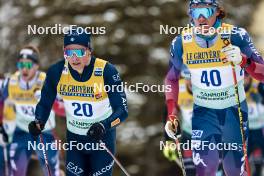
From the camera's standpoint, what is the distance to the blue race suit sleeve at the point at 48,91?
8.91 metres

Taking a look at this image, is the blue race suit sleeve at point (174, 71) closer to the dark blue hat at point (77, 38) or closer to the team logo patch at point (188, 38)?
the team logo patch at point (188, 38)

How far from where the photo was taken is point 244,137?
854 centimetres

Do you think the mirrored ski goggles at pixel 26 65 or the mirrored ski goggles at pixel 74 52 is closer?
the mirrored ski goggles at pixel 74 52

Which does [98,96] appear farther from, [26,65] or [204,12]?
[26,65]

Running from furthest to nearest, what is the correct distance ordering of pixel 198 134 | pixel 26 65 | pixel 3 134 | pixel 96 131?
pixel 26 65 → pixel 3 134 → pixel 198 134 → pixel 96 131

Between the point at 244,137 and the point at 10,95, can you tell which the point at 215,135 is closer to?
the point at 244,137

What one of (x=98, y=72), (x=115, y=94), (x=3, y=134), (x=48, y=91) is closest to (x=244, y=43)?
(x=115, y=94)

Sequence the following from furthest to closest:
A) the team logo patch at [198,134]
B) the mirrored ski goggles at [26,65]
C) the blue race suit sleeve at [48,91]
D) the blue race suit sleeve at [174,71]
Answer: the mirrored ski goggles at [26,65], the blue race suit sleeve at [48,91], the blue race suit sleeve at [174,71], the team logo patch at [198,134]

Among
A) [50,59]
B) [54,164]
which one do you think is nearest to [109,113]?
[54,164]

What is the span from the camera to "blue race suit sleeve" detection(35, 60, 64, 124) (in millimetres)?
8914

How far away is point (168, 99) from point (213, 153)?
32.3 inches

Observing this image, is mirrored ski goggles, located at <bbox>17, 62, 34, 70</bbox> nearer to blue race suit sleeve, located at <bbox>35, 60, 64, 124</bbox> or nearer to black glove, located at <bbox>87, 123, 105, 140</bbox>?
blue race suit sleeve, located at <bbox>35, 60, 64, 124</bbox>

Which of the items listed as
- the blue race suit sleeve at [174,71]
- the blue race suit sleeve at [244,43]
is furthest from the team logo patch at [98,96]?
the blue race suit sleeve at [244,43]

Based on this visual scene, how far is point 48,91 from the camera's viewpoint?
897 centimetres
